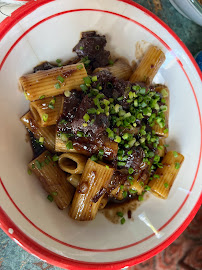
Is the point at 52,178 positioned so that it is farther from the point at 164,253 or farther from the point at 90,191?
the point at 164,253

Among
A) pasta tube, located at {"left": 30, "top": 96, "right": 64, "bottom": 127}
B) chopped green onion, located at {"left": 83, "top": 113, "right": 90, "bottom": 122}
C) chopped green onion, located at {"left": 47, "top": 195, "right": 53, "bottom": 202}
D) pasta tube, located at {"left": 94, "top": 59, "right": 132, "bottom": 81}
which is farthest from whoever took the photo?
pasta tube, located at {"left": 94, "top": 59, "right": 132, "bottom": 81}

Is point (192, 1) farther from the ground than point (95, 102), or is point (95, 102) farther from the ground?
point (192, 1)

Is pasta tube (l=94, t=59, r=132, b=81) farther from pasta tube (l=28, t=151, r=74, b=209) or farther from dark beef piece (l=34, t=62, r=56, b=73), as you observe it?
pasta tube (l=28, t=151, r=74, b=209)

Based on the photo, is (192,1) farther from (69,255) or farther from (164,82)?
(69,255)

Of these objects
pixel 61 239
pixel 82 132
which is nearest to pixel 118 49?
pixel 82 132

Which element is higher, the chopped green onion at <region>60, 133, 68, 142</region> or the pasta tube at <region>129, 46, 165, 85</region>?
the pasta tube at <region>129, 46, 165, 85</region>

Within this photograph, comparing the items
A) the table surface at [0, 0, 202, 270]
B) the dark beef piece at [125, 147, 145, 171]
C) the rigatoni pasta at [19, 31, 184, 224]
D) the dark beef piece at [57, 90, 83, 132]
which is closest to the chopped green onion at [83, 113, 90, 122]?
the rigatoni pasta at [19, 31, 184, 224]
